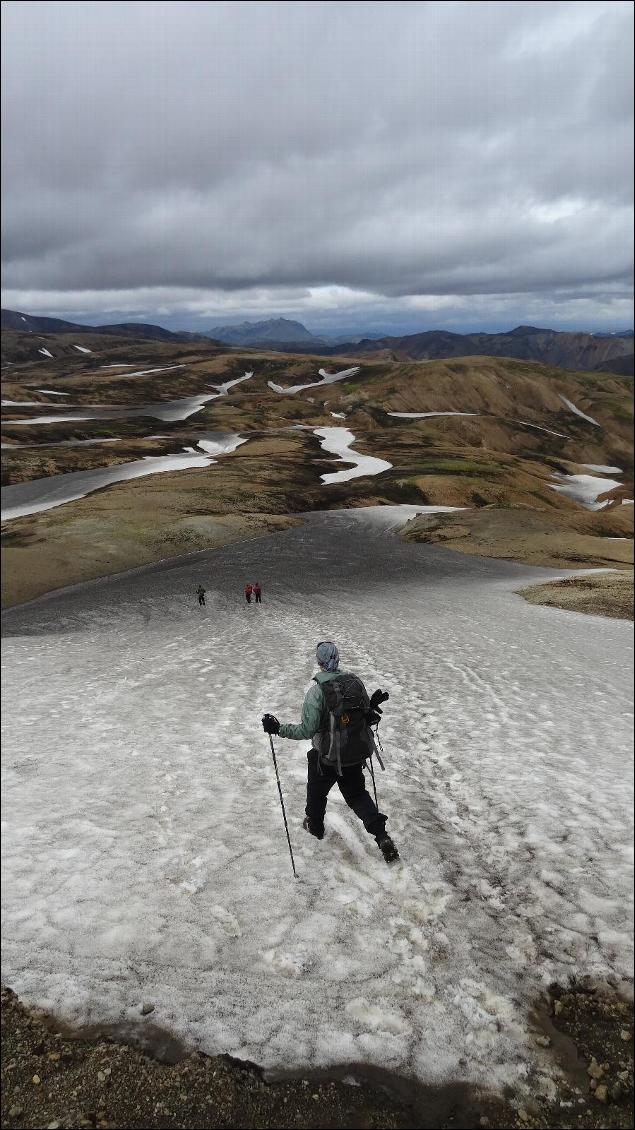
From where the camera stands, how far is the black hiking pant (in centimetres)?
762

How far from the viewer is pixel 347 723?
257 inches

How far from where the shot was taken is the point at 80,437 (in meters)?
39.9

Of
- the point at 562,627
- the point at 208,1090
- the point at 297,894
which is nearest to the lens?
the point at 208,1090

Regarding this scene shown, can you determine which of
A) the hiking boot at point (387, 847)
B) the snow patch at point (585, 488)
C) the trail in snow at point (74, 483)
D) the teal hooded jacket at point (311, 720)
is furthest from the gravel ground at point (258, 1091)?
the snow patch at point (585, 488)

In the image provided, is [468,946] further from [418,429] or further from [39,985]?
[418,429]

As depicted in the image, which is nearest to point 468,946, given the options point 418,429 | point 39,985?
point 39,985

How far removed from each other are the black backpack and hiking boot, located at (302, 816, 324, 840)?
4.73 feet

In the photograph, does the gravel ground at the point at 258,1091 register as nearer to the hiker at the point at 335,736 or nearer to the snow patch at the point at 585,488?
the hiker at the point at 335,736

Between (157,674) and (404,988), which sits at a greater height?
(157,674)

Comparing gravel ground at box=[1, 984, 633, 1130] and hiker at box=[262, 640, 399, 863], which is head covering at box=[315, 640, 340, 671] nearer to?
hiker at box=[262, 640, 399, 863]

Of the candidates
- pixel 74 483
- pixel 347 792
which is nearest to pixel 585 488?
pixel 74 483

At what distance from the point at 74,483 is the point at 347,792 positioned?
18.1 meters

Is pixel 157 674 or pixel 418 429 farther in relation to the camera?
pixel 418 429

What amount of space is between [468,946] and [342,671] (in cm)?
401
